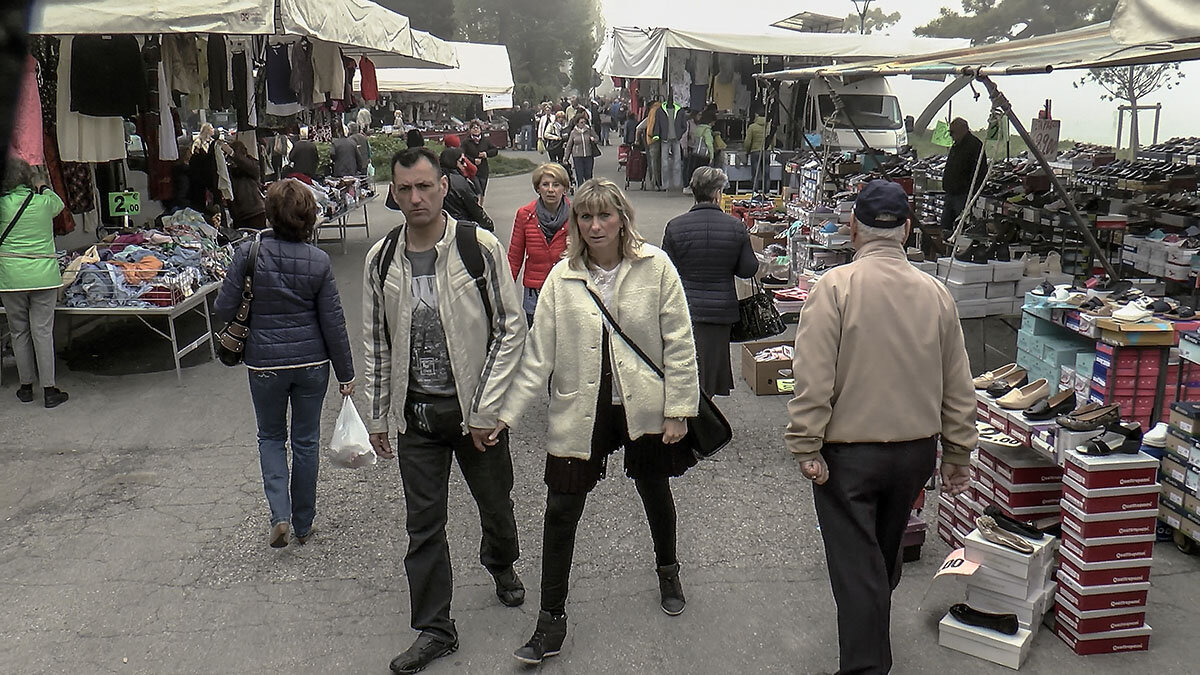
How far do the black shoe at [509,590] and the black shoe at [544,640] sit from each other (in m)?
0.42

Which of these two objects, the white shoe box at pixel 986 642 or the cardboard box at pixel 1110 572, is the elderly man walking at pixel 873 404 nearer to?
the white shoe box at pixel 986 642

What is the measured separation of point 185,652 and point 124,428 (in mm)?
3352

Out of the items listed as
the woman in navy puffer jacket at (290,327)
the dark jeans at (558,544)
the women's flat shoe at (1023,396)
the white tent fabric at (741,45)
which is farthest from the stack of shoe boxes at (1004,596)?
the white tent fabric at (741,45)

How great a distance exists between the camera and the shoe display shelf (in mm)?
4488

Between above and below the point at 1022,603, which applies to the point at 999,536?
above

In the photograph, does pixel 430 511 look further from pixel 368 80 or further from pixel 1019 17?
pixel 1019 17

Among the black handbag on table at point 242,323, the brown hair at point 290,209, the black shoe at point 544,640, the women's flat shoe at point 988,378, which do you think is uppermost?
the brown hair at point 290,209

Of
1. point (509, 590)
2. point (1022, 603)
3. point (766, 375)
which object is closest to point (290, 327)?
point (509, 590)

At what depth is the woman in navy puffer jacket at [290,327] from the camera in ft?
15.0

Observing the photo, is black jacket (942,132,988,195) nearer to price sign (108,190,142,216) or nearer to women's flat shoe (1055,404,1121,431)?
women's flat shoe (1055,404,1121,431)

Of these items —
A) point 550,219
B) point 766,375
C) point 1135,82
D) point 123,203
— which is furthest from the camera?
point 1135,82

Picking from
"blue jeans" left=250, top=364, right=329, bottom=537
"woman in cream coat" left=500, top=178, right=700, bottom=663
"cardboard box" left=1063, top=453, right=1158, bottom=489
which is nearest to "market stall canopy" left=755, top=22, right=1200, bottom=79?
"cardboard box" left=1063, top=453, right=1158, bottom=489

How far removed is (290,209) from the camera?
178 inches

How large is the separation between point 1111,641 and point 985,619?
0.50 metres
